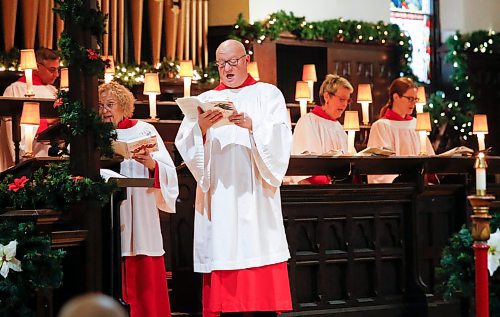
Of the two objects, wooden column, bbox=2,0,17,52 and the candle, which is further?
Result: wooden column, bbox=2,0,17,52

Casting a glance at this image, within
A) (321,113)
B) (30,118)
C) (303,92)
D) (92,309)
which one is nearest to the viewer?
(92,309)

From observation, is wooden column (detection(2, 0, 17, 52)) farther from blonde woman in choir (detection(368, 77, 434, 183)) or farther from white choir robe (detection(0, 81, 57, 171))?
blonde woman in choir (detection(368, 77, 434, 183))

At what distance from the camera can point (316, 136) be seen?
9484mm

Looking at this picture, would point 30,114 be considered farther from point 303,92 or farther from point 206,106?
point 303,92

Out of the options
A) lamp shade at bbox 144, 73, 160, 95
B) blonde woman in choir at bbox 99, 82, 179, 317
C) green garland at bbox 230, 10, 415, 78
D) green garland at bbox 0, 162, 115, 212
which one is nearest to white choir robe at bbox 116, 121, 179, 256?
blonde woman in choir at bbox 99, 82, 179, 317

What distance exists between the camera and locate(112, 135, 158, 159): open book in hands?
252 inches

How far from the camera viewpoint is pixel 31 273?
5.41 meters

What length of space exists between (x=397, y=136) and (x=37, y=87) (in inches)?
141

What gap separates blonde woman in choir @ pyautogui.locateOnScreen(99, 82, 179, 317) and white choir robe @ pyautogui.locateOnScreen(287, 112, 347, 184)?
2.56 metres

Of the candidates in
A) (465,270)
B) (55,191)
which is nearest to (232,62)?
(55,191)

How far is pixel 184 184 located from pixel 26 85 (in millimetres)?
2823

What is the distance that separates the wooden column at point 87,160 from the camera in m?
5.82

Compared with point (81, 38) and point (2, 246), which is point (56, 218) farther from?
point (81, 38)

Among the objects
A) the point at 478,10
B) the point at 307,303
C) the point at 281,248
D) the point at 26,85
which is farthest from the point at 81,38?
the point at 478,10
